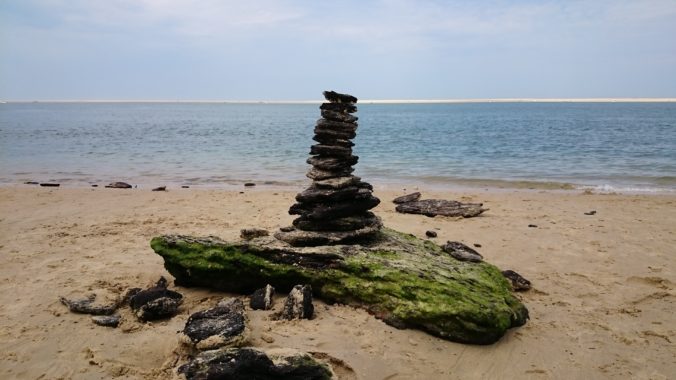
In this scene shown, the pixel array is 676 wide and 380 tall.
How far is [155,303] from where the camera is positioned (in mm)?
7820

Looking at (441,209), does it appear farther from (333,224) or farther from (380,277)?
(380,277)

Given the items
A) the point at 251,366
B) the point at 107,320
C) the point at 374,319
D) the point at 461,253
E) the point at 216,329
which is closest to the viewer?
the point at 251,366

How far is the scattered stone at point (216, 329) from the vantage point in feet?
21.4

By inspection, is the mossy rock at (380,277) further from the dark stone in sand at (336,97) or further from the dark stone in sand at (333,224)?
the dark stone in sand at (336,97)

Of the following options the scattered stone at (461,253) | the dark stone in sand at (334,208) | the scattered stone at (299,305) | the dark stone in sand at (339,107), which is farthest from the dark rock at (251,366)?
the dark stone in sand at (339,107)

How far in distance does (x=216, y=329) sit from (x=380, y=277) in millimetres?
2753

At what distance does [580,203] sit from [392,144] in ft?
101

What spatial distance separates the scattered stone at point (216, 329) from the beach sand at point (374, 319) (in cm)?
29

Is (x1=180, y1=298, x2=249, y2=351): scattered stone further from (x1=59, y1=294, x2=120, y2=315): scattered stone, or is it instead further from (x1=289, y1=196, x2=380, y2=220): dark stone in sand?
(x1=289, y1=196, x2=380, y2=220): dark stone in sand

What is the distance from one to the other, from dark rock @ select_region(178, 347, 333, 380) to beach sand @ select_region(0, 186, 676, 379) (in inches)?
27.3

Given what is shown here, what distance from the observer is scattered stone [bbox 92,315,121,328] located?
759 centimetres

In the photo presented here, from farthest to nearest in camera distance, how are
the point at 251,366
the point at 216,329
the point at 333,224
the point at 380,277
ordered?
the point at 333,224
the point at 380,277
the point at 216,329
the point at 251,366

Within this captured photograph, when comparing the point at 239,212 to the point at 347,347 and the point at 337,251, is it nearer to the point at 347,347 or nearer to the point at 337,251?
the point at 337,251

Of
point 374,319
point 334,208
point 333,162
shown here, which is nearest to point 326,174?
point 333,162
